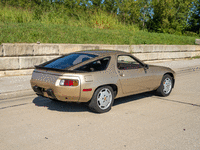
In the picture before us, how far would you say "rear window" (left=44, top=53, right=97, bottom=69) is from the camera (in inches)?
207

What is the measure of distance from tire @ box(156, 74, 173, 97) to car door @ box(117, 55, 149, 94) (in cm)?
66

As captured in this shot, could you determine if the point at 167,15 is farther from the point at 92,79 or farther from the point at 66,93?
the point at 66,93

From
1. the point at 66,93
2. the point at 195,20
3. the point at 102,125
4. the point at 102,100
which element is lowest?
the point at 102,125

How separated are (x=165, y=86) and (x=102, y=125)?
123 inches

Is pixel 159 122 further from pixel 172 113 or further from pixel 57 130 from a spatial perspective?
pixel 57 130

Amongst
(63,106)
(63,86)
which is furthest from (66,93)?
(63,106)

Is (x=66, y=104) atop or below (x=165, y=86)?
below

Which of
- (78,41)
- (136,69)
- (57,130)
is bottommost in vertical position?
(57,130)

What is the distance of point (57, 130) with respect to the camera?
4262mm

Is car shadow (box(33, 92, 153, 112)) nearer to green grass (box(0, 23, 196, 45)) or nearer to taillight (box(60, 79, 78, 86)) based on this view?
taillight (box(60, 79, 78, 86))

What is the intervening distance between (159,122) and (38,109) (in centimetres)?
291

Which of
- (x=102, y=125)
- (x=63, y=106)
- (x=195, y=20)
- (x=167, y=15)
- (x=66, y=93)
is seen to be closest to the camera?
(x=102, y=125)

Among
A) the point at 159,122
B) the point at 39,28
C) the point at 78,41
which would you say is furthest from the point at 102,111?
the point at 39,28

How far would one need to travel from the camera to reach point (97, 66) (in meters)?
5.32
